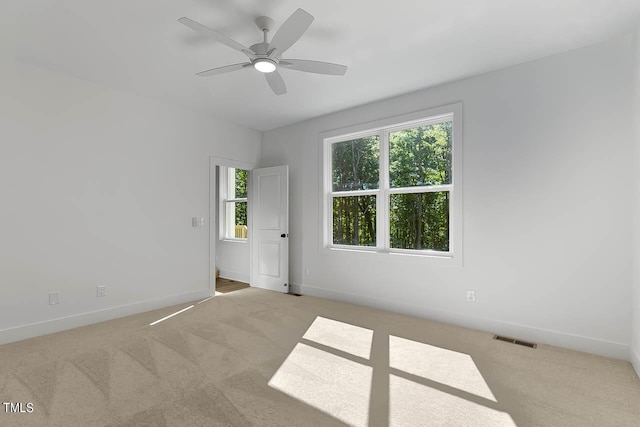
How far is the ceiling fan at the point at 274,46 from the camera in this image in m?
2.12

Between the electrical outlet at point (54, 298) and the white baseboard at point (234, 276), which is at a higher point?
the electrical outlet at point (54, 298)

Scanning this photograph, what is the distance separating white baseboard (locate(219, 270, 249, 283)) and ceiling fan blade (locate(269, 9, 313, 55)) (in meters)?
4.43

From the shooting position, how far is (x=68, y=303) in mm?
3469

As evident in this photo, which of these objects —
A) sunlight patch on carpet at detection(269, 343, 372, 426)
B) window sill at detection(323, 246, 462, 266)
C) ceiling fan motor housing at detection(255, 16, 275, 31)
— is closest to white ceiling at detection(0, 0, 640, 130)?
ceiling fan motor housing at detection(255, 16, 275, 31)

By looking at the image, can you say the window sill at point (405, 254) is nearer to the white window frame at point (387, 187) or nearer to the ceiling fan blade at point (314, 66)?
the white window frame at point (387, 187)

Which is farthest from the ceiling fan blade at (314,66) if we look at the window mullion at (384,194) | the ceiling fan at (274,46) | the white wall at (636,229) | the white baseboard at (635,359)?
the white baseboard at (635,359)

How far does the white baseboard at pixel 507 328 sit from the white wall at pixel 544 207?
0.03 ft

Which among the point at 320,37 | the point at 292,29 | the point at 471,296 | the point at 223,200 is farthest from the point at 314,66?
the point at 223,200

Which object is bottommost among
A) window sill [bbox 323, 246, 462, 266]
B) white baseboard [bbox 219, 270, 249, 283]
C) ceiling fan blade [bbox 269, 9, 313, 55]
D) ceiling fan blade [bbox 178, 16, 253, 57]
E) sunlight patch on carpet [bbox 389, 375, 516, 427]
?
sunlight patch on carpet [bbox 389, 375, 516, 427]

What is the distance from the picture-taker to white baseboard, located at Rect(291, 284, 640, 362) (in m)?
2.79

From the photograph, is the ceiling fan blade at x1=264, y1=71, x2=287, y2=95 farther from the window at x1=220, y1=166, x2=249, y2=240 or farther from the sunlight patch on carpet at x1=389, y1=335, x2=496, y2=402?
the window at x1=220, y1=166, x2=249, y2=240

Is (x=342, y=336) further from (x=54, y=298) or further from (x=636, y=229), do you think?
(x=54, y=298)

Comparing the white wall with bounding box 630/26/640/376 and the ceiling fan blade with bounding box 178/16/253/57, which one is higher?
the ceiling fan blade with bounding box 178/16/253/57

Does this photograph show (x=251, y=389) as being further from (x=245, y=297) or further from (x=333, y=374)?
(x=245, y=297)
